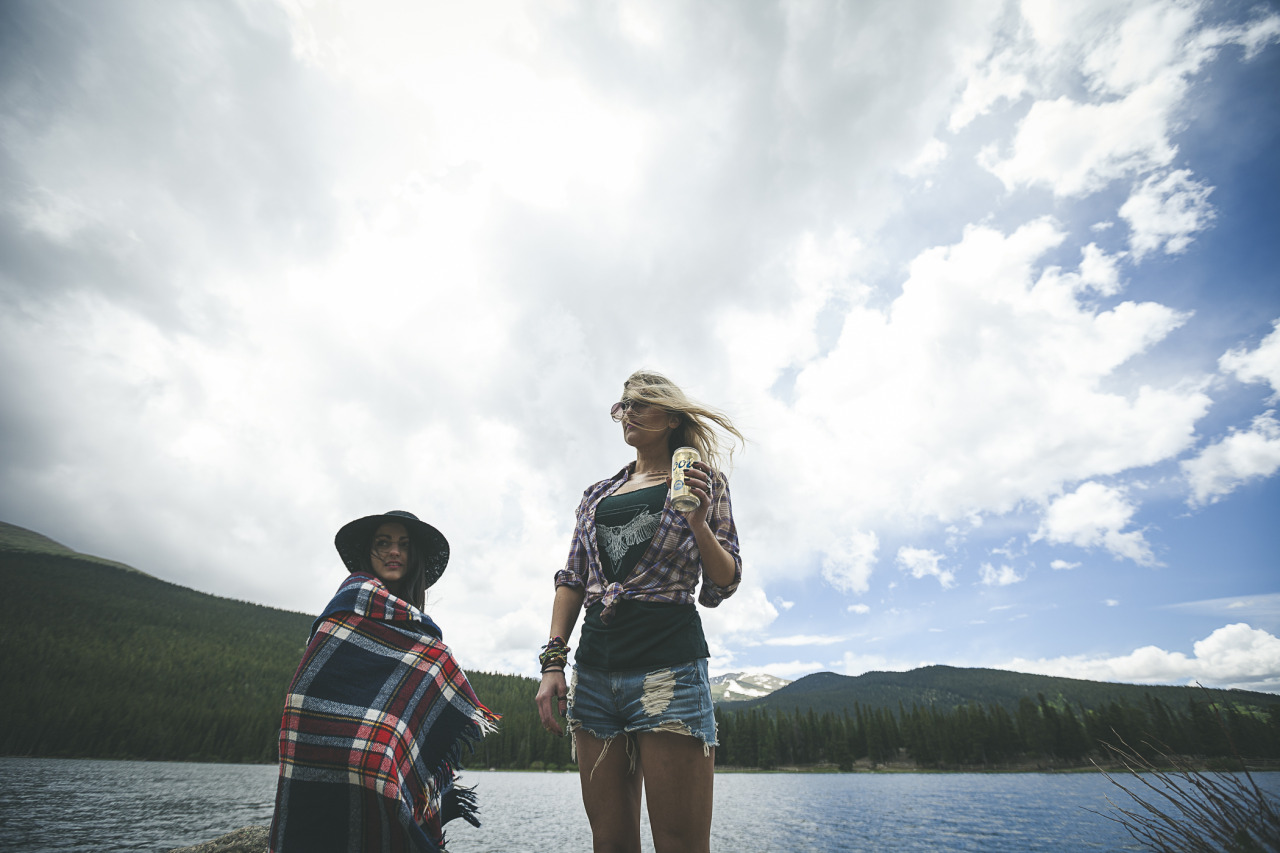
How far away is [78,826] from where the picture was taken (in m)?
30.2

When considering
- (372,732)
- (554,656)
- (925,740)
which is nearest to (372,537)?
(372,732)

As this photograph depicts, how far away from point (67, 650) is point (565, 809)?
5728 inches

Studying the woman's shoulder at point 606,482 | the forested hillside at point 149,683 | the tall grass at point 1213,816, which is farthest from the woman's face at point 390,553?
the forested hillside at point 149,683

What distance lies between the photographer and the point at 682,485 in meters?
2.47

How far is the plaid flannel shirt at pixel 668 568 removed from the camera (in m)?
2.62

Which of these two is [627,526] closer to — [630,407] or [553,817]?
[630,407]

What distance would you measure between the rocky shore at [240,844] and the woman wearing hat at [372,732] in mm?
9585

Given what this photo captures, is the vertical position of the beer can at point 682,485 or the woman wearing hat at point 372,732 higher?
the beer can at point 682,485

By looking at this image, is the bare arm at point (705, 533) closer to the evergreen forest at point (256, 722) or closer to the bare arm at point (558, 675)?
the bare arm at point (558, 675)

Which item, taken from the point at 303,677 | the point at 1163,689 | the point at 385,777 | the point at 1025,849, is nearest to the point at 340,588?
the point at 303,677

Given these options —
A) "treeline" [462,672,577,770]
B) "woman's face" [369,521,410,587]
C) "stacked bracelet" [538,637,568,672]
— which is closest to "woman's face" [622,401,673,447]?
"stacked bracelet" [538,637,568,672]

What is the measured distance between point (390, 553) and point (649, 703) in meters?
2.98

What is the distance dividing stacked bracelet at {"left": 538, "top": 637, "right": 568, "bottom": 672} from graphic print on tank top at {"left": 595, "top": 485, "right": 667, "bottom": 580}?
501mm

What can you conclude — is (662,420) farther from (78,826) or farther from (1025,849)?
(78,826)
